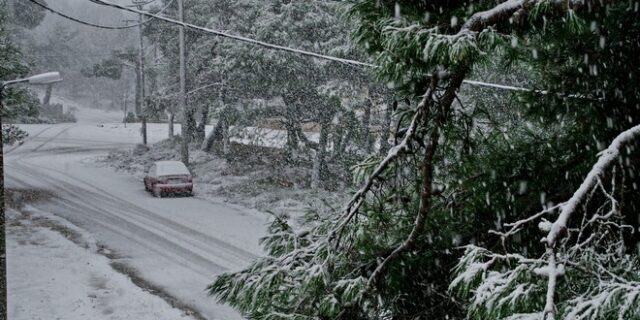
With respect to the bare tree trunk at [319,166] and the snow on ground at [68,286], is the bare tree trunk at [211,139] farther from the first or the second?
the snow on ground at [68,286]

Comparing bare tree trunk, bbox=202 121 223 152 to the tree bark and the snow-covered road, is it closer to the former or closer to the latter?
the snow-covered road

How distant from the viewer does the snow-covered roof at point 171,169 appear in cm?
2436

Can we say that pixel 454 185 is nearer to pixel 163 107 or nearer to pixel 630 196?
pixel 630 196

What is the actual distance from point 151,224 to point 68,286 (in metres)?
6.10

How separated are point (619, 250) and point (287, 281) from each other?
202cm

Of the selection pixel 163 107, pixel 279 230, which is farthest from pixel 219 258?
pixel 163 107

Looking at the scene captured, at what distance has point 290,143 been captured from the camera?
2414 cm

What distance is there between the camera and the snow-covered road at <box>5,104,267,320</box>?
46.1ft

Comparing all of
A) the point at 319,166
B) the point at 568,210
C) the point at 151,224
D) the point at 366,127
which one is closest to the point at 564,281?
the point at 568,210

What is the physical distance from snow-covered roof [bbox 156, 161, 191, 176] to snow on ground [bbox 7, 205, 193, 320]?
269 inches

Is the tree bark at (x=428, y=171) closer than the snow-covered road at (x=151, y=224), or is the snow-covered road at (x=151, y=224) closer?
the tree bark at (x=428, y=171)

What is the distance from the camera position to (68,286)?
13375 mm

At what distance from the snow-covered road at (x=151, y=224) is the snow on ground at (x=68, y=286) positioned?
598 mm

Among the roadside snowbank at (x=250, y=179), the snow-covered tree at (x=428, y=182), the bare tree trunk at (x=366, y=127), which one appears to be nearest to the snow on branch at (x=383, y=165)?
the snow-covered tree at (x=428, y=182)
